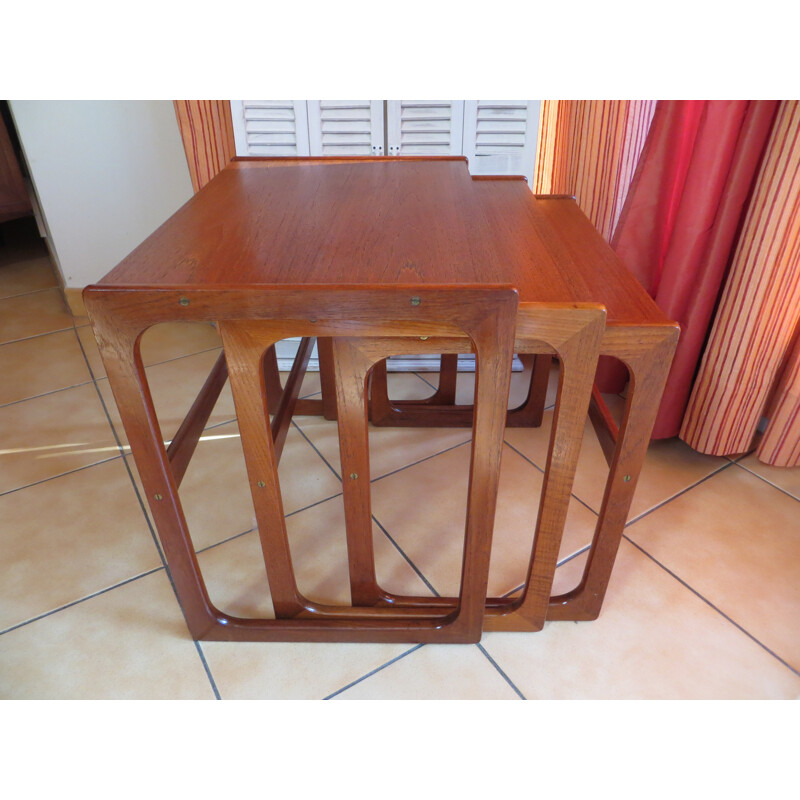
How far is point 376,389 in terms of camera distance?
1.49 metres

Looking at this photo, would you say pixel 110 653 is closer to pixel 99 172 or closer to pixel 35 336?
pixel 35 336

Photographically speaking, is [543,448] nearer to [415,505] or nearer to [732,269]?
[415,505]

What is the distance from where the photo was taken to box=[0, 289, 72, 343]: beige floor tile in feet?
6.54

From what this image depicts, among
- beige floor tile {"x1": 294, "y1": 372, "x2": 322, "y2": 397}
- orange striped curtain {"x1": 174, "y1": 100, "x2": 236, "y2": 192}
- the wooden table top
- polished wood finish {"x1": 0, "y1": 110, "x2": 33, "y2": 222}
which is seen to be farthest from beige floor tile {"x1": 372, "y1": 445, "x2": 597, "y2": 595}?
polished wood finish {"x1": 0, "y1": 110, "x2": 33, "y2": 222}

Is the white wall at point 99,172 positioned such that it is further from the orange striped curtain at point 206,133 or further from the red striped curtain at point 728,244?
the red striped curtain at point 728,244

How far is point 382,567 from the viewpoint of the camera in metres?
1.15

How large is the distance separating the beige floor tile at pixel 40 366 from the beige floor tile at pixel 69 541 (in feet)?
1.51

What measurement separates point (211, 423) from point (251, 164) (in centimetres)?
65

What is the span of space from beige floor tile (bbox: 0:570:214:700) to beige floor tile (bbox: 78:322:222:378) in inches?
34.7

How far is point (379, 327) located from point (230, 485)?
77 centimetres

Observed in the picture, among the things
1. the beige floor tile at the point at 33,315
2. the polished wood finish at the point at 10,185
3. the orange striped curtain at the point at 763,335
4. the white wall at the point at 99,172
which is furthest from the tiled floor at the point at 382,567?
the polished wood finish at the point at 10,185

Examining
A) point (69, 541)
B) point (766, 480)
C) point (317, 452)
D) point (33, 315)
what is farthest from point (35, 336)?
point (766, 480)

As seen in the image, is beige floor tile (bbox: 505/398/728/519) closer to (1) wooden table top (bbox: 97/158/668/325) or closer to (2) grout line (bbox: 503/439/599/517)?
(2) grout line (bbox: 503/439/599/517)

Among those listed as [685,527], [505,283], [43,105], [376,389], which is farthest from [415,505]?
[43,105]
